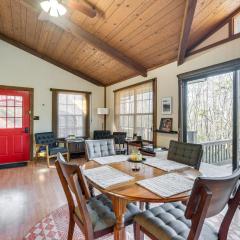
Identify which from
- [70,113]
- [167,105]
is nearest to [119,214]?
[167,105]

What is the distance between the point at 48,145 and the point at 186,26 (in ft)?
13.8

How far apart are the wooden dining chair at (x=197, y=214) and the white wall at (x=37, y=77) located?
4.68 meters

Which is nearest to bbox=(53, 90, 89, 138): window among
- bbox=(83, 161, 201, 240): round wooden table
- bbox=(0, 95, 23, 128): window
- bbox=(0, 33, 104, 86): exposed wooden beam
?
bbox=(0, 33, 104, 86): exposed wooden beam

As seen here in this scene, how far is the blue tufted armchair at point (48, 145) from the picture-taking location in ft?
15.8

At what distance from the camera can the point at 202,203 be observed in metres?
1.01

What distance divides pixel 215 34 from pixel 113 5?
66.9 inches

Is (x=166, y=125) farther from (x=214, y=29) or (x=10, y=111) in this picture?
(x=10, y=111)

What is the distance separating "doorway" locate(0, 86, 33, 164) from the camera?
4859mm

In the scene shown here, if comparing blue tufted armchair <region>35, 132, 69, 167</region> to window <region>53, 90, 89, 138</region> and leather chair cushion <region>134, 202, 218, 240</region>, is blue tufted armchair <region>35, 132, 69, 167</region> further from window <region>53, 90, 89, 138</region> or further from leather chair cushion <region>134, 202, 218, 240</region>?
leather chair cushion <region>134, 202, 218, 240</region>

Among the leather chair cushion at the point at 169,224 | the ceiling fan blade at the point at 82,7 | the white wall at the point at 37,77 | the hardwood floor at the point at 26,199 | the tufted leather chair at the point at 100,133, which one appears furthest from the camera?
the tufted leather chair at the point at 100,133

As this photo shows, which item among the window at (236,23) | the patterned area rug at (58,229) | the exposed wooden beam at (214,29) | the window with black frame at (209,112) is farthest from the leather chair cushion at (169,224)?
the exposed wooden beam at (214,29)

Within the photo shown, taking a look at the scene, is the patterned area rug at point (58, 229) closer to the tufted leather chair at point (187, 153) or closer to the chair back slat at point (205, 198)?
the tufted leather chair at point (187, 153)

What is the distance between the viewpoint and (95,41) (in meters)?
3.82

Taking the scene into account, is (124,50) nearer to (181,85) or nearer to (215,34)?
(181,85)
